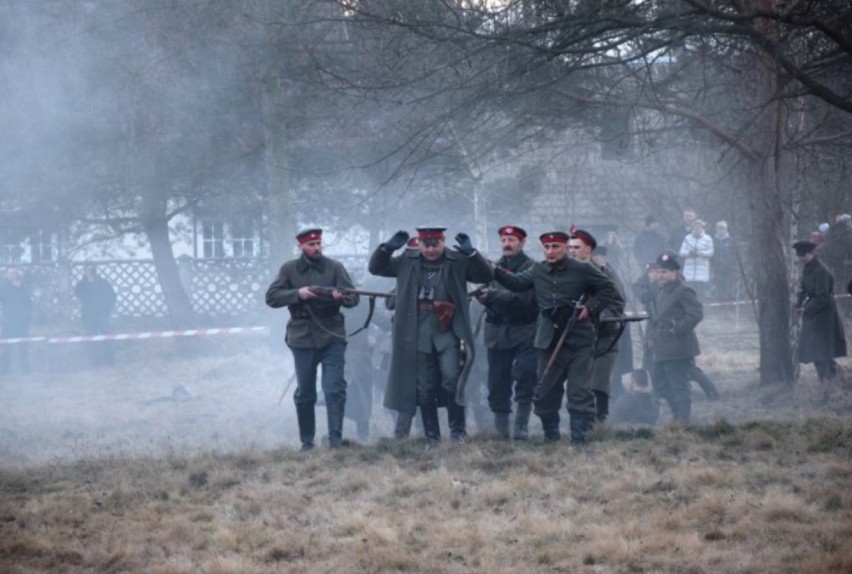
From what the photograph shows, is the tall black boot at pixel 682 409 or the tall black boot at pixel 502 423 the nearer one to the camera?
the tall black boot at pixel 502 423

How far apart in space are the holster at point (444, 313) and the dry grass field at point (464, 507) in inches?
39.8

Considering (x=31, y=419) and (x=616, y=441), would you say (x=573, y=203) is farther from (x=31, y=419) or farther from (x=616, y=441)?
(x=616, y=441)

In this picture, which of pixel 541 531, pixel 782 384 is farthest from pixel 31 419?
pixel 541 531

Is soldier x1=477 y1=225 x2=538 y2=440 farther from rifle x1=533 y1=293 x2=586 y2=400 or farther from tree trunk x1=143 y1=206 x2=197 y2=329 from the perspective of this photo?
tree trunk x1=143 y1=206 x2=197 y2=329

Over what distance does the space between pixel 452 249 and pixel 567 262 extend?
3.46 ft

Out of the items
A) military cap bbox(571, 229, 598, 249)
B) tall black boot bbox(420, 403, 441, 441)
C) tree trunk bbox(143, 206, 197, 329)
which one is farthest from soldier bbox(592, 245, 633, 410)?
tree trunk bbox(143, 206, 197, 329)

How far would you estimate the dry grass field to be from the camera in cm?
724

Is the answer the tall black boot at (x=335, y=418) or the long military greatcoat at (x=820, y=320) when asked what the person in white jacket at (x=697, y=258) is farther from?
the tall black boot at (x=335, y=418)

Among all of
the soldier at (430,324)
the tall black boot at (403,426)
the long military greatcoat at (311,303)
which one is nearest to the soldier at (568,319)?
the soldier at (430,324)

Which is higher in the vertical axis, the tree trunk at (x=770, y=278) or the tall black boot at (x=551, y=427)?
the tree trunk at (x=770, y=278)

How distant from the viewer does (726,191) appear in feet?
75.5

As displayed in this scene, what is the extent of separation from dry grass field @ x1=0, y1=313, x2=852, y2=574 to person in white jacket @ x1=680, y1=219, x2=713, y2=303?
29.1ft

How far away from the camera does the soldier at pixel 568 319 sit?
10.0 m

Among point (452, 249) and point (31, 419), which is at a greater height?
point (452, 249)
